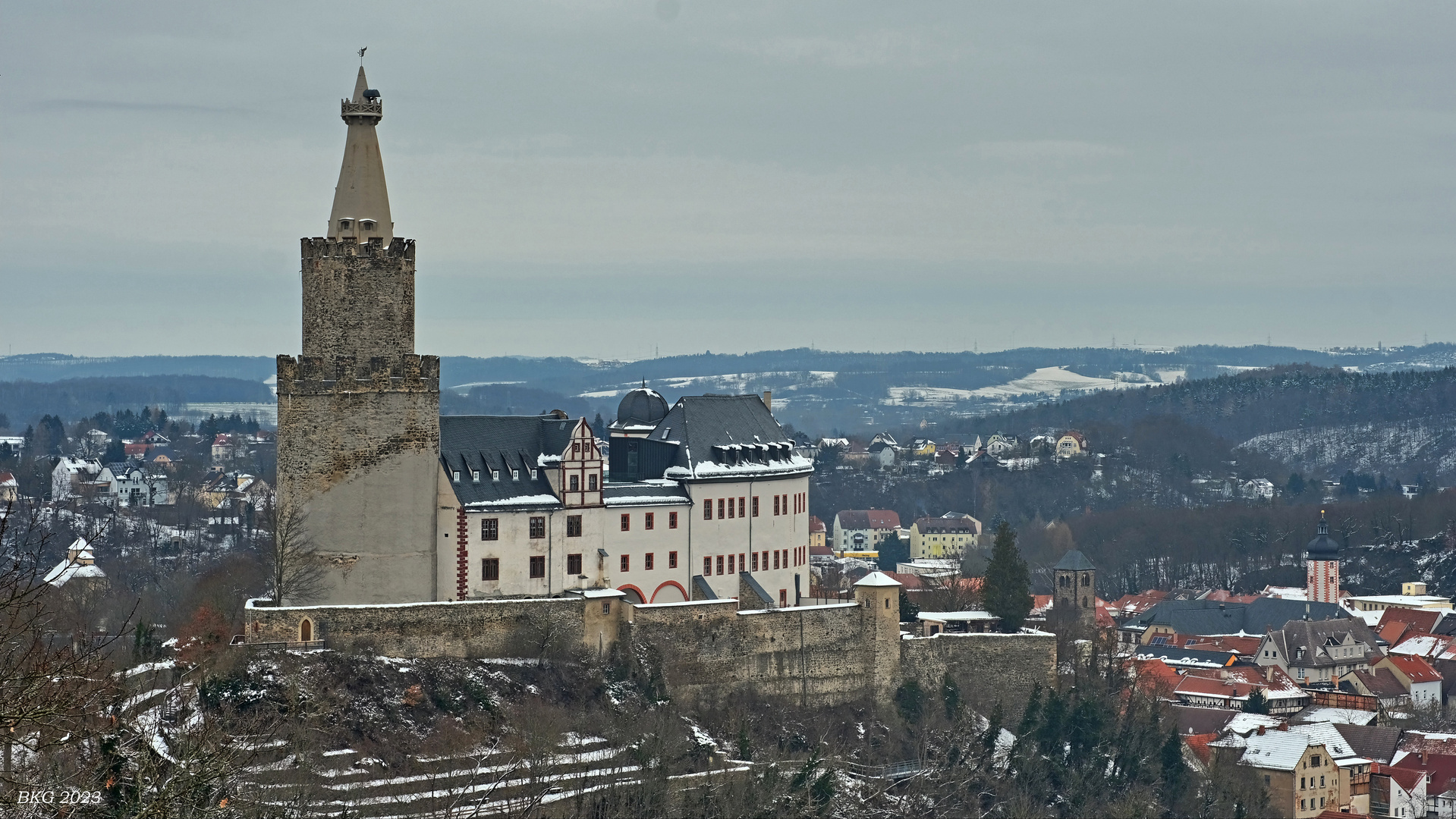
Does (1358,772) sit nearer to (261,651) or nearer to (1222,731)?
(1222,731)

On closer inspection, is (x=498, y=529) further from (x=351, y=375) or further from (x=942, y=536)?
(x=942, y=536)

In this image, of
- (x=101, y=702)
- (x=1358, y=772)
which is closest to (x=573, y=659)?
(x=101, y=702)

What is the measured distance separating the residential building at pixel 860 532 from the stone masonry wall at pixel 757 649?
122 m

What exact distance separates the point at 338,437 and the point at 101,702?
1328 inches

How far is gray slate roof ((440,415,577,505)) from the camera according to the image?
202 ft

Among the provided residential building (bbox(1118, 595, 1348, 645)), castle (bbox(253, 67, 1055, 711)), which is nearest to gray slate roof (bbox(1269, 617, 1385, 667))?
residential building (bbox(1118, 595, 1348, 645))

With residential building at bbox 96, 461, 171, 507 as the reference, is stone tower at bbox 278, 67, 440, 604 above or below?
above

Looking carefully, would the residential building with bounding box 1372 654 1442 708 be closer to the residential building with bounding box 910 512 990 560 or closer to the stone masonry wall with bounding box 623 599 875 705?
the stone masonry wall with bounding box 623 599 875 705

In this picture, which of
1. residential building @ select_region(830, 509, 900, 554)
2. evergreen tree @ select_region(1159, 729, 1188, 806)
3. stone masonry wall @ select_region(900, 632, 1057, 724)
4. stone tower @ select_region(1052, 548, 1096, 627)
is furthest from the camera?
residential building @ select_region(830, 509, 900, 554)

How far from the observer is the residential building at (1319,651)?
377 ft

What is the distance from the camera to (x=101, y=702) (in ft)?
85.1

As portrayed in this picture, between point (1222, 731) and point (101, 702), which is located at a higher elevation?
point (101, 702)

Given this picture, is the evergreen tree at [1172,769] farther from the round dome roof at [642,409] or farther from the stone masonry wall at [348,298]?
the stone masonry wall at [348,298]

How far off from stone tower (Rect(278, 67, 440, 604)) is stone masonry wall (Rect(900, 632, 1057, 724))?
688 inches
